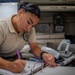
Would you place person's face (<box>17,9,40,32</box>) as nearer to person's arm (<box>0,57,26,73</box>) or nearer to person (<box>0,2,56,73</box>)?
person (<box>0,2,56,73</box>)

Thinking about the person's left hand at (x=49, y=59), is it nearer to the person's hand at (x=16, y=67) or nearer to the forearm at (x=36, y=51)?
the forearm at (x=36, y=51)

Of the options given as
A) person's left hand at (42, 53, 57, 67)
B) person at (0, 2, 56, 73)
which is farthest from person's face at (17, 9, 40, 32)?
person's left hand at (42, 53, 57, 67)

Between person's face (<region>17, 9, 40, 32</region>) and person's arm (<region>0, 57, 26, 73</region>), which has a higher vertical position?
person's face (<region>17, 9, 40, 32</region>)

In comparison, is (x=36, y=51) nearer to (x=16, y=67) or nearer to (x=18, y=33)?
(x=18, y=33)

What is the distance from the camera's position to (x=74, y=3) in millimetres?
2670

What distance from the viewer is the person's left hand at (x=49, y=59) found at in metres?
1.50

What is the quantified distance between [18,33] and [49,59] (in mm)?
339

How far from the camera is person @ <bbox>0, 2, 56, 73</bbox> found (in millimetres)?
1332

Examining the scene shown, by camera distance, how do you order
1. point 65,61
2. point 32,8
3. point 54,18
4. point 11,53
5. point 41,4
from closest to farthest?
point 32,8, point 65,61, point 11,53, point 41,4, point 54,18

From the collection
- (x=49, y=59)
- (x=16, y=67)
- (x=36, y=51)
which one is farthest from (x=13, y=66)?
(x=36, y=51)

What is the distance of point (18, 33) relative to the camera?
1.61 m

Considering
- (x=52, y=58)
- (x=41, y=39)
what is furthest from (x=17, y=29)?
(x=41, y=39)

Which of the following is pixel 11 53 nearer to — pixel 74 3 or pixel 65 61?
pixel 65 61

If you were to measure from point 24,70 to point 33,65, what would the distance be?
5.7 inches
